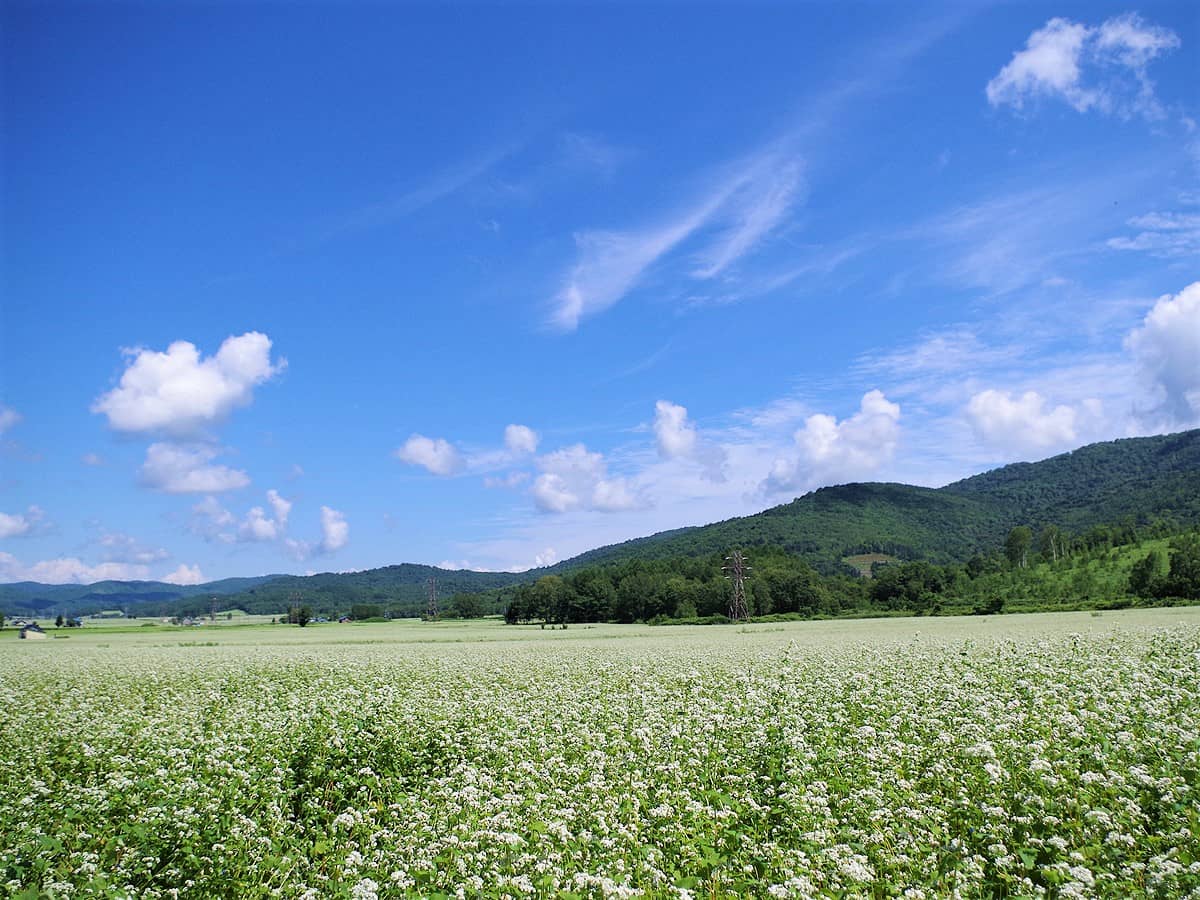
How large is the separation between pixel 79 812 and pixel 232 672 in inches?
664

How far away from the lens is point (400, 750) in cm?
1165

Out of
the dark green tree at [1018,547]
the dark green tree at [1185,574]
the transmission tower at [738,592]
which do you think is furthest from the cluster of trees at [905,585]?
the transmission tower at [738,592]

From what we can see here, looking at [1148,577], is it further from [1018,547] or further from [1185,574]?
[1018,547]

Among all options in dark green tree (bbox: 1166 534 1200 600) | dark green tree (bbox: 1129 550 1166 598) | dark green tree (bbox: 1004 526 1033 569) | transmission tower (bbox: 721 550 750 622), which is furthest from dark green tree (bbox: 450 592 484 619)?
dark green tree (bbox: 1166 534 1200 600)

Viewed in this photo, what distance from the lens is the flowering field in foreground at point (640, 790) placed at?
6.47 m

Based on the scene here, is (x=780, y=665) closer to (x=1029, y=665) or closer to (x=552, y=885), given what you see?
(x=1029, y=665)

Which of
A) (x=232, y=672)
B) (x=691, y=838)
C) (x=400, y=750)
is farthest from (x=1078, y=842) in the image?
(x=232, y=672)

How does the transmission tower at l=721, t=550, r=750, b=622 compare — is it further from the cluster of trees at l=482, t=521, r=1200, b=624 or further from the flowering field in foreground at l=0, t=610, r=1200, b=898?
the flowering field in foreground at l=0, t=610, r=1200, b=898

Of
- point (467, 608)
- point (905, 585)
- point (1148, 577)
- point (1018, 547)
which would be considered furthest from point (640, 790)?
Answer: point (467, 608)

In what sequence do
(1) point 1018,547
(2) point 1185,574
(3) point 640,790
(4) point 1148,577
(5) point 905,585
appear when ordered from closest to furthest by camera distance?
1. (3) point 640,790
2. (2) point 1185,574
3. (4) point 1148,577
4. (5) point 905,585
5. (1) point 1018,547

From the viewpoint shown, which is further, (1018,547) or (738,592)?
(1018,547)

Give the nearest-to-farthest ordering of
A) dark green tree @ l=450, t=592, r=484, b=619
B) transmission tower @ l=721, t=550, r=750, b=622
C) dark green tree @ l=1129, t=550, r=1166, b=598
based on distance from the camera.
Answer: dark green tree @ l=1129, t=550, r=1166, b=598 → transmission tower @ l=721, t=550, r=750, b=622 → dark green tree @ l=450, t=592, r=484, b=619

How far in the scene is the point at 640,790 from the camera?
8609mm

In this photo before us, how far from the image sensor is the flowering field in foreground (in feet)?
21.2
